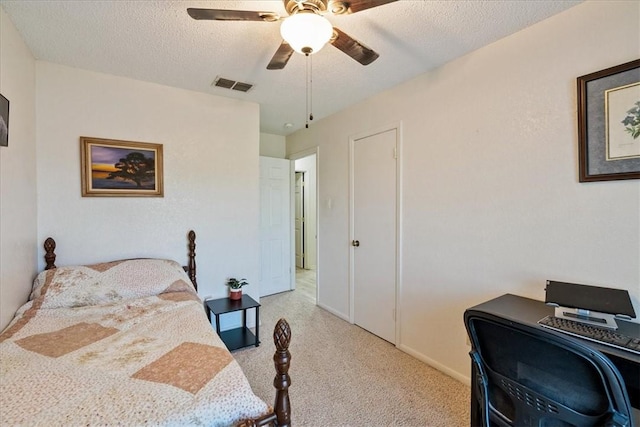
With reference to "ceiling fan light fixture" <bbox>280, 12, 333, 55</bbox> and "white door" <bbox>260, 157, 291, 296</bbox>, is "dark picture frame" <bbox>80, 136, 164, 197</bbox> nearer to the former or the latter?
"white door" <bbox>260, 157, 291, 296</bbox>

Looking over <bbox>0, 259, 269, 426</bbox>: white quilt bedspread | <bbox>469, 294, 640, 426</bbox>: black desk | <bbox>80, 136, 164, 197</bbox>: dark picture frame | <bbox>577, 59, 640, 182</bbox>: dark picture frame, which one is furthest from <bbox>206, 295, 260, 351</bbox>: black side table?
<bbox>577, 59, 640, 182</bbox>: dark picture frame

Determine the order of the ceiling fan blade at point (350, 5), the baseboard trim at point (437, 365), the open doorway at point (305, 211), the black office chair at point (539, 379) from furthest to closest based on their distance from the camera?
the open doorway at point (305, 211)
the baseboard trim at point (437, 365)
the ceiling fan blade at point (350, 5)
the black office chair at point (539, 379)

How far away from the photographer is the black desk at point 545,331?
3.69 ft

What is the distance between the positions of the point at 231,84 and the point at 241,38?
81 centimetres

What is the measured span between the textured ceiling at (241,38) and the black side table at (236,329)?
2052mm

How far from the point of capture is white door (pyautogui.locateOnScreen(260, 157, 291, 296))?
4266 millimetres

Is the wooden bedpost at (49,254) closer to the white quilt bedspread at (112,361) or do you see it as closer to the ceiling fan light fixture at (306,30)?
the white quilt bedspread at (112,361)

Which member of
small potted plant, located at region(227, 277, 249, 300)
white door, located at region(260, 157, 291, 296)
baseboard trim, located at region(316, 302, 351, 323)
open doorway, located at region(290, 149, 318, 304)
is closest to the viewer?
small potted plant, located at region(227, 277, 249, 300)

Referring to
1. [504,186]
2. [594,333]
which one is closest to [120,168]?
[504,186]

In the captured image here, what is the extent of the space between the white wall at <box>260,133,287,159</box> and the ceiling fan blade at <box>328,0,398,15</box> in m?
3.19

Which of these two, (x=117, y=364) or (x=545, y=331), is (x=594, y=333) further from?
(x=117, y=364)

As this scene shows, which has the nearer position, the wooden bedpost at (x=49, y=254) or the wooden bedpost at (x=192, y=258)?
the wooden bedpost at (x=49, y=254)

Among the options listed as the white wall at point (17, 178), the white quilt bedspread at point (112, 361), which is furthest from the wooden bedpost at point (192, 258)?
the white wall at point (17, 178)

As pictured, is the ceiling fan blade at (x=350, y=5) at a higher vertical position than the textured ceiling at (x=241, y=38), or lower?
lower
